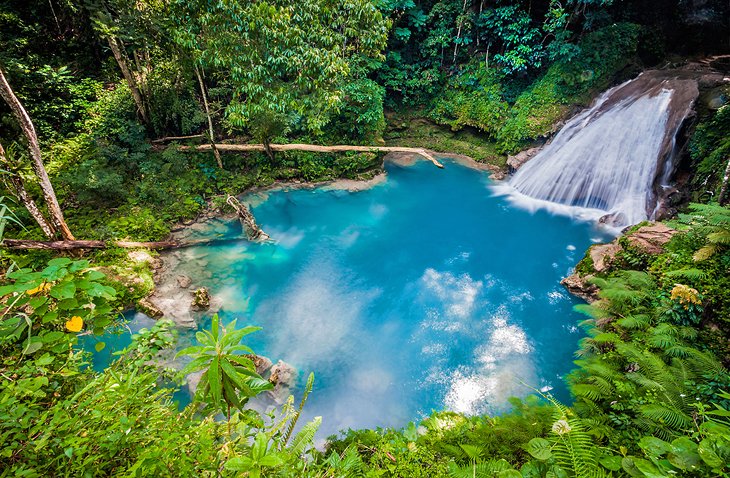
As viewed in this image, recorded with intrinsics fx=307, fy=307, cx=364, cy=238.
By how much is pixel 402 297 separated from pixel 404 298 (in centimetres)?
6

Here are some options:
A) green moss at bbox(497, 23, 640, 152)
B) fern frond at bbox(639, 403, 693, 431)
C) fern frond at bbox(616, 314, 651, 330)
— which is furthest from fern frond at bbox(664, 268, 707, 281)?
green moss at bbox(497, 23, 640, 152)

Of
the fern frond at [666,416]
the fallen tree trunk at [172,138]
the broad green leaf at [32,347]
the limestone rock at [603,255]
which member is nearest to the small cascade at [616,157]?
the limestone rock at [603,255]

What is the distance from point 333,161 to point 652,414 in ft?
36.6

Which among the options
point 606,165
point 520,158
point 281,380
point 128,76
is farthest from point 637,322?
point 128,76

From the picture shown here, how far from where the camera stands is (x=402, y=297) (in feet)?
24.2

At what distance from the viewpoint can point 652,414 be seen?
258cm

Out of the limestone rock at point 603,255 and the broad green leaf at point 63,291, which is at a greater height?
the broad green leaf at point 63,291

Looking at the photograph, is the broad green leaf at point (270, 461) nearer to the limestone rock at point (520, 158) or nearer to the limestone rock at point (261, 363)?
the limestone rock at point (261, 363)

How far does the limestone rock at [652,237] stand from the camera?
5973 millimetres

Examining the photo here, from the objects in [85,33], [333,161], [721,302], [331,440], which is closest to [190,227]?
[333,161]

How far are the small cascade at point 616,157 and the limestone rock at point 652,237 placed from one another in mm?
3216

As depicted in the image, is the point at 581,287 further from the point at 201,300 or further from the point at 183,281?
the point at 183,281

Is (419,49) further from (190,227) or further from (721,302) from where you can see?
(721,302)

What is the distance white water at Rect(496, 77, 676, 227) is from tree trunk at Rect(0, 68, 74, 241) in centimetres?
1250
